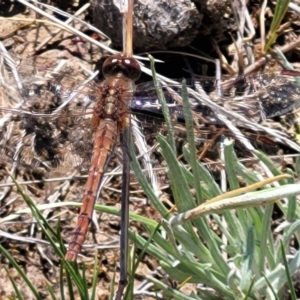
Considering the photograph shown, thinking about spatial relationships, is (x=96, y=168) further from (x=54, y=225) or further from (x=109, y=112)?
(x=54, y=225)

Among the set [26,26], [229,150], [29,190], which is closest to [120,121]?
[229,150]

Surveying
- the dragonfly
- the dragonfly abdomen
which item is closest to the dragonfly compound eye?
the dragonfly

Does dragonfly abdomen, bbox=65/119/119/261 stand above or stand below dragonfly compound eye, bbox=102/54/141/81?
below

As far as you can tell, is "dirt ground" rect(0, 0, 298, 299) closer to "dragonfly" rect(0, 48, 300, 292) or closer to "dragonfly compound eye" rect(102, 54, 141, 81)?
"dragonfly" rect(0, 48, 300, 292)

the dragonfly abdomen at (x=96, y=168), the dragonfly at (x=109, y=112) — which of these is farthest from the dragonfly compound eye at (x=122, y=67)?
the dragonfly abdomen at (x=96, y=168)

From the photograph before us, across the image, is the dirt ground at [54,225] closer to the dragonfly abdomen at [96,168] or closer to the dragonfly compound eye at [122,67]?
the dragonfly abdomen at [96,168]

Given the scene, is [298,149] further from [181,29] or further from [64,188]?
[64,188]

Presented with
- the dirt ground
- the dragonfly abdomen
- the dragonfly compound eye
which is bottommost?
the dirt ground
